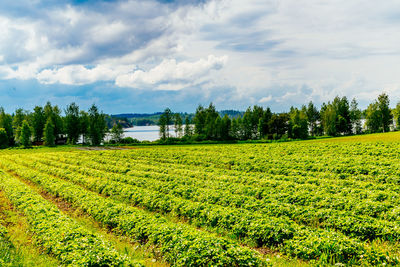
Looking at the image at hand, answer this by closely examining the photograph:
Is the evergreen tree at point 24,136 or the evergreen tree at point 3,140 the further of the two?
the evergreen tree at point 3,140

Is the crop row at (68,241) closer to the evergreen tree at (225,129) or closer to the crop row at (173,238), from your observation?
the crop row at (173,238)

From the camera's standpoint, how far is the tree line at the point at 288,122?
375ft

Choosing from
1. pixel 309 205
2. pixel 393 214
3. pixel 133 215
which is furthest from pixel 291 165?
pixel 133 215

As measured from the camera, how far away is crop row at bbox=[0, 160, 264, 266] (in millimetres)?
9648

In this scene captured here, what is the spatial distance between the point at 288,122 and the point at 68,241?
113307 mm

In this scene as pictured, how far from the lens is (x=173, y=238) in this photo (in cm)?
1123

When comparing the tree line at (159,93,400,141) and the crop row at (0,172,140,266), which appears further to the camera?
the tree line at (159,93,400,141)

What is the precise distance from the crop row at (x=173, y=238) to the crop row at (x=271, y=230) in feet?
6.69

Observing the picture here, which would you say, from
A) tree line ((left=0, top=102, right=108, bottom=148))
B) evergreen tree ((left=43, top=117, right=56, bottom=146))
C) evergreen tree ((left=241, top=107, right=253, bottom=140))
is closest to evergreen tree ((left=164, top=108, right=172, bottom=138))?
tree line ((left=0, top=102, right=108, bottom=148))

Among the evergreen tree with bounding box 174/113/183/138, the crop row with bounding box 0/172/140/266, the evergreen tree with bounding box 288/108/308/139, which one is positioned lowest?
the crop row with bounding box 0/172/140/266

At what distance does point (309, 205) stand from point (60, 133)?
134580 millimetres

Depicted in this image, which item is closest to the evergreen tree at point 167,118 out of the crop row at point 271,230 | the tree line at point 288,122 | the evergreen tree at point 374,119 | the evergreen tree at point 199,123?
the tree line at point 288,122

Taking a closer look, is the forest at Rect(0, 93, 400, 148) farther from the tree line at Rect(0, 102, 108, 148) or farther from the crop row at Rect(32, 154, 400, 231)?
the crop row at Rect(32, 154, 400, 231)

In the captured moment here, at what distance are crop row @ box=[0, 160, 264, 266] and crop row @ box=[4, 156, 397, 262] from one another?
80.3 inches
